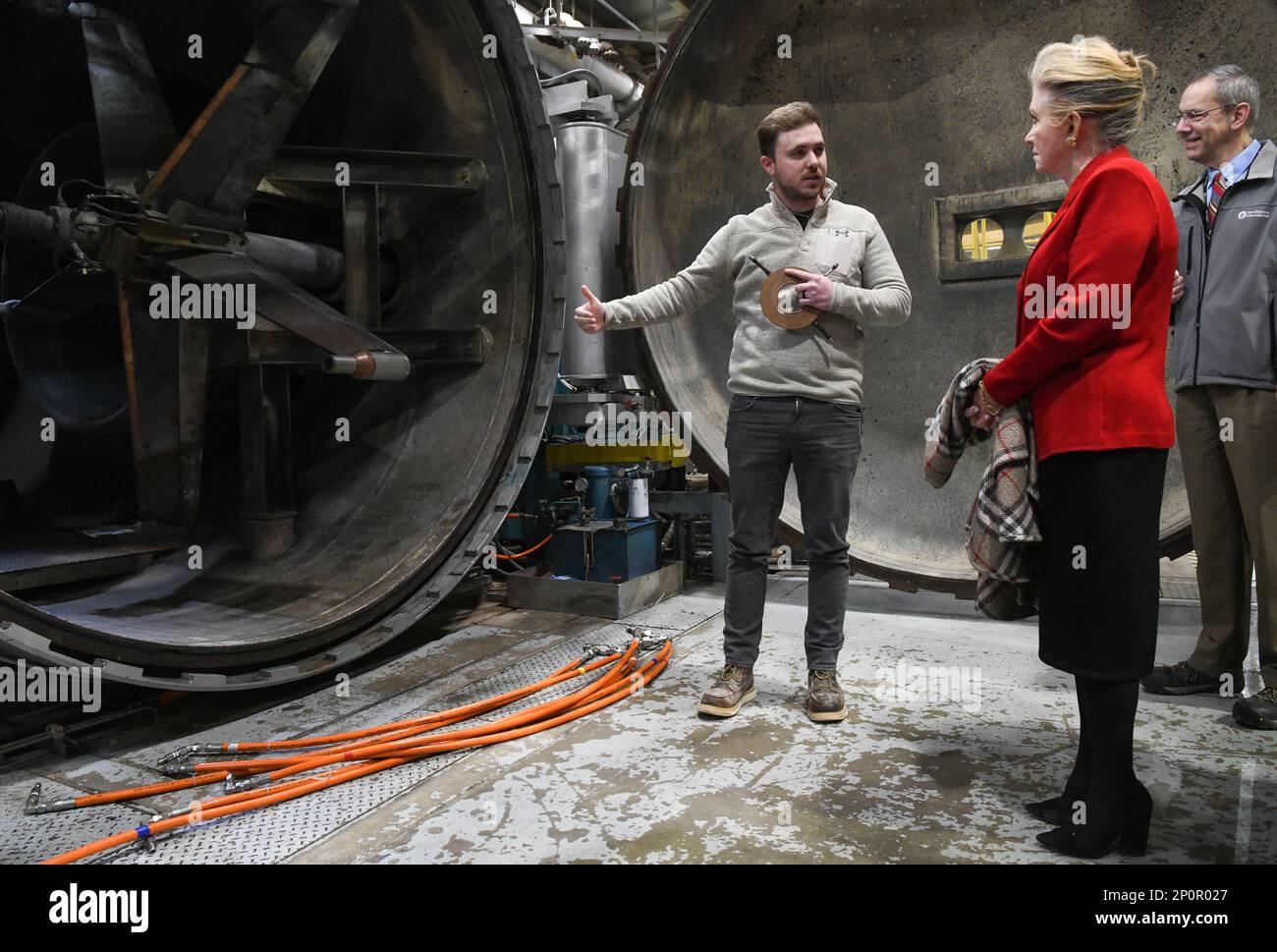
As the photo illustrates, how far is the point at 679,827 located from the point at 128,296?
215 centimetres

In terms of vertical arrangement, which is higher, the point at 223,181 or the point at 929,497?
the point at 223,181

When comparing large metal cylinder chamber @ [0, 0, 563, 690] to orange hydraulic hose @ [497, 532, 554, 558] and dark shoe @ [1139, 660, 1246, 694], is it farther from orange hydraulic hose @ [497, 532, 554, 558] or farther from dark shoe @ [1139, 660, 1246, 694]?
dark shoe @ [1139, 660, 1246, 694]

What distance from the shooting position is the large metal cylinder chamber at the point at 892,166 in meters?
3.27

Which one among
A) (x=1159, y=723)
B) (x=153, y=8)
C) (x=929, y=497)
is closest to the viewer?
(x=1159, y=723)

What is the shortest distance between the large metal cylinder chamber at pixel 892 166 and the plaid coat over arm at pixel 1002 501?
1520mm

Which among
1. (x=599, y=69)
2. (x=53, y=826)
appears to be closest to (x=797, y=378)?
(x=53, y=826)

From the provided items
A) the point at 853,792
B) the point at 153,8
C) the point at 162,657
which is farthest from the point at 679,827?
the point at 153,8

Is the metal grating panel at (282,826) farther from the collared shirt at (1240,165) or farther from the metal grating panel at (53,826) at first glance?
the collared shirt at (1240,165)

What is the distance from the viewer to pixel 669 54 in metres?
3.17

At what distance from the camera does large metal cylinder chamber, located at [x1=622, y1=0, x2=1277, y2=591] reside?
327 cm

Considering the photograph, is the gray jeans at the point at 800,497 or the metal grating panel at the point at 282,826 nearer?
the metal grating panel at the point at 282,826

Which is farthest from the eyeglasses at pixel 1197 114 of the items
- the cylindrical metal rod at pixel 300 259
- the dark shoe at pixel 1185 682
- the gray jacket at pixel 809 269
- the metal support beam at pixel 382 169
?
the cylindrical metal rod at pixel 300 259

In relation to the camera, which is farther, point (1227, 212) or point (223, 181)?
point (223, 181)
